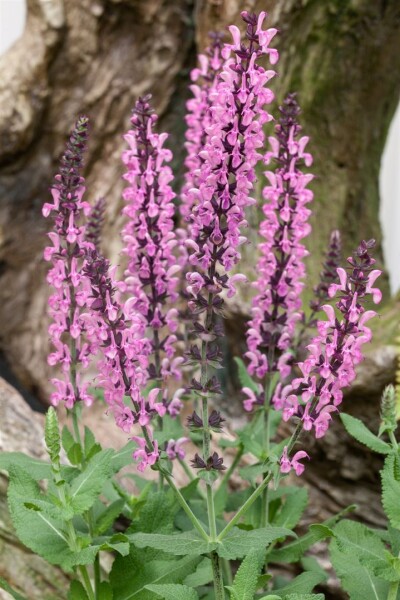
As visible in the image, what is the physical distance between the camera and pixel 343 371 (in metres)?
2.08

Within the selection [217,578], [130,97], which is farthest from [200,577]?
[130,97]

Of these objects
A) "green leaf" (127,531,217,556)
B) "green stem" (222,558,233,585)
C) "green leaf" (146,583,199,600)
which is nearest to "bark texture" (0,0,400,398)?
"green stem" (222,558,233,585)

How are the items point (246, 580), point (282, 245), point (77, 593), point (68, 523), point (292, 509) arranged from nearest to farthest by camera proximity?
point (246, 580), point (68, 523), point (77, 593), point (282, 245), point (292, 509)

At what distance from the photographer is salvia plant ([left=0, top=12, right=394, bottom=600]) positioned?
207cm

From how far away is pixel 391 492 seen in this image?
2.20 m

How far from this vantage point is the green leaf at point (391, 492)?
2176mm

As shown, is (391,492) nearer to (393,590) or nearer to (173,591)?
(393,590)

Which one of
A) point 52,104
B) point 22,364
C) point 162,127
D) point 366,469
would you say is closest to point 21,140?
point 52,104

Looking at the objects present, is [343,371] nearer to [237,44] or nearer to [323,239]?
[237,44]

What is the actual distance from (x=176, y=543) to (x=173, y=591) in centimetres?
12

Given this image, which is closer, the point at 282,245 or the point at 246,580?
the point at 246,580

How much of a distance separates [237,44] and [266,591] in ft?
5.44

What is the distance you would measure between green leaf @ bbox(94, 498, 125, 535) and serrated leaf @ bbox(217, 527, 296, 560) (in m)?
0.39

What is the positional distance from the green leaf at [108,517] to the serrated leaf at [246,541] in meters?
0.39
